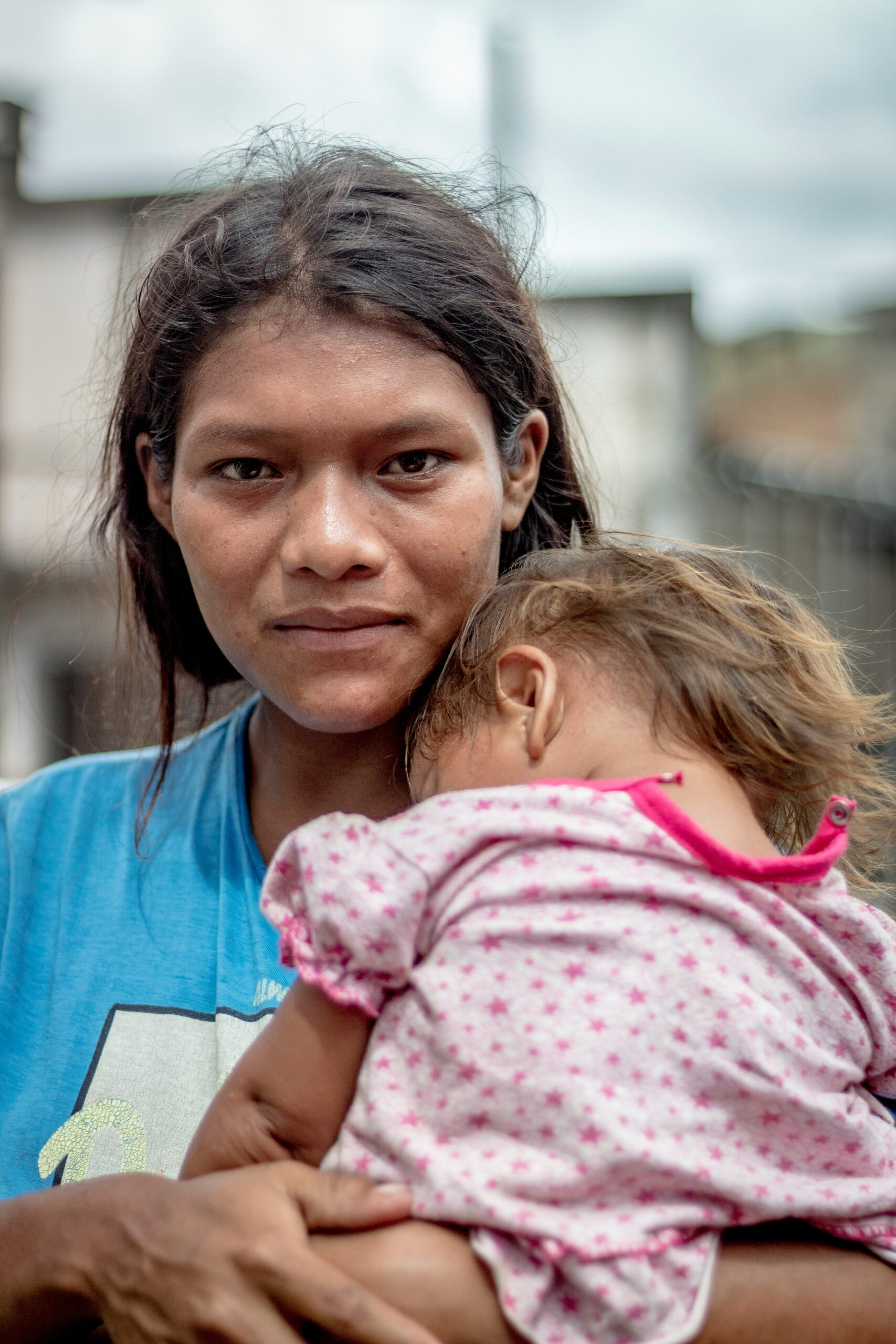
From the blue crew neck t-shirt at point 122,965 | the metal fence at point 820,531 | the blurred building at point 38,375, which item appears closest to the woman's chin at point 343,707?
the blue crew neck t-shirt at point 122,965

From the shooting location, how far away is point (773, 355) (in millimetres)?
24625

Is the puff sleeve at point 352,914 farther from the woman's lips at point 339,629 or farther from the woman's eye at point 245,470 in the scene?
the woman's eye at point 245,470

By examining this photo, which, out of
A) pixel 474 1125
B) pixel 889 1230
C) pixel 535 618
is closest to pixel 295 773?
pixel 535 618

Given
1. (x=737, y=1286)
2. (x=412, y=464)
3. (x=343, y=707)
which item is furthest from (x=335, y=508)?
(x=737, y=1286)

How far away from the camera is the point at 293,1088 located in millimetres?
1280

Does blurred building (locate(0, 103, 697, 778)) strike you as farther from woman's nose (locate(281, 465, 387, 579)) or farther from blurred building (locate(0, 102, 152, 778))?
woman's nose (locate(281, 465, 387, 579))

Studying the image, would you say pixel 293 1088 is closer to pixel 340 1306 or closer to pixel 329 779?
pixel 340 1306

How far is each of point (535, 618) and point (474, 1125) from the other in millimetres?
670

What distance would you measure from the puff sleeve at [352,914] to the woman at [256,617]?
0.30 metres

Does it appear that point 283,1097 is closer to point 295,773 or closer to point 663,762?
point 663,762

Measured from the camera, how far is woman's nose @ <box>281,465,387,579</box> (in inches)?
64.7

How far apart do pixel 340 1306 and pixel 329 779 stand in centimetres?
96

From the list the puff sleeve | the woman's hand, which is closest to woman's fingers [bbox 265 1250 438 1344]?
the woman's hand

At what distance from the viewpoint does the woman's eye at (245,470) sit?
1.74 meters
